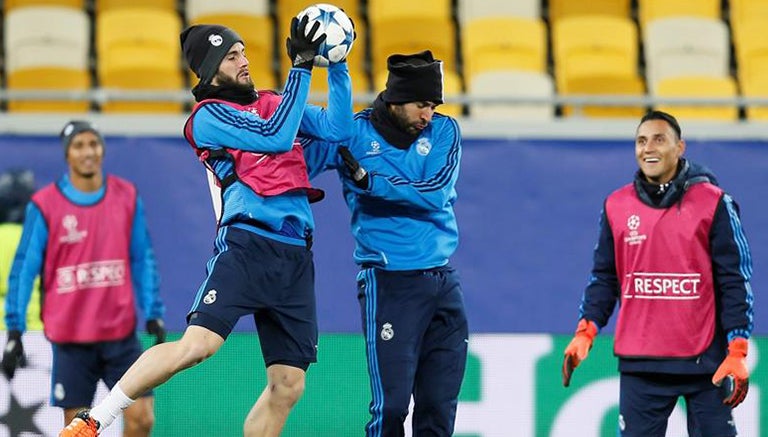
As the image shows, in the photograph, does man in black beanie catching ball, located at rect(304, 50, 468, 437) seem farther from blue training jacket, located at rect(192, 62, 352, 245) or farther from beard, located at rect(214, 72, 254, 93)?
beard, located at rect(214, 72, 254, 93)

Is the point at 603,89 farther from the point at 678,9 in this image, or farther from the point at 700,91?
the point at 678,9

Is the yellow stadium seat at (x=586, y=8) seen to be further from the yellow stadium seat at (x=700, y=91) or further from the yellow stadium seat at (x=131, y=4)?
the yellow stadium seat at (x=131, y=4)

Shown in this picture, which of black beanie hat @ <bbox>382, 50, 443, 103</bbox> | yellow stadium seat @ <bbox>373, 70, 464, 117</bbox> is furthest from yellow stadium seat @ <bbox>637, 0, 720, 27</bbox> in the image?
black beanie hat @ <bbox>382, 50, 443, 103</bbox>

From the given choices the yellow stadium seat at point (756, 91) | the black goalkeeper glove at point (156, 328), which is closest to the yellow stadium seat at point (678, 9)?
the yellow stadium seat at point (756, 91)

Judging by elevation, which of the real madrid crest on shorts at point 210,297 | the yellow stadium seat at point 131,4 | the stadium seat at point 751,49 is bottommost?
the real madrid crest on shorts at point 210,297

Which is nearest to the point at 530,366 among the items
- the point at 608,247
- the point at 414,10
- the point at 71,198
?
the point at 608,247

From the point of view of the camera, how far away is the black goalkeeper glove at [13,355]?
8.52 m

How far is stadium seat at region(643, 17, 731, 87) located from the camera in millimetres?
13633

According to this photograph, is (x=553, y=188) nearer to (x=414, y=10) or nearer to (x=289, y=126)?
(x=414, y=10)

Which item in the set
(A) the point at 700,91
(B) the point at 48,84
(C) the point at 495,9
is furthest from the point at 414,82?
(C) the point at 495,9

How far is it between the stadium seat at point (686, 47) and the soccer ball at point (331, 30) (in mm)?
7065

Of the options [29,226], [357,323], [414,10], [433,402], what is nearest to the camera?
[433,402]

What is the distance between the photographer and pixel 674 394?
7.21 meters

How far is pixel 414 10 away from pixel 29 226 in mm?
5847
